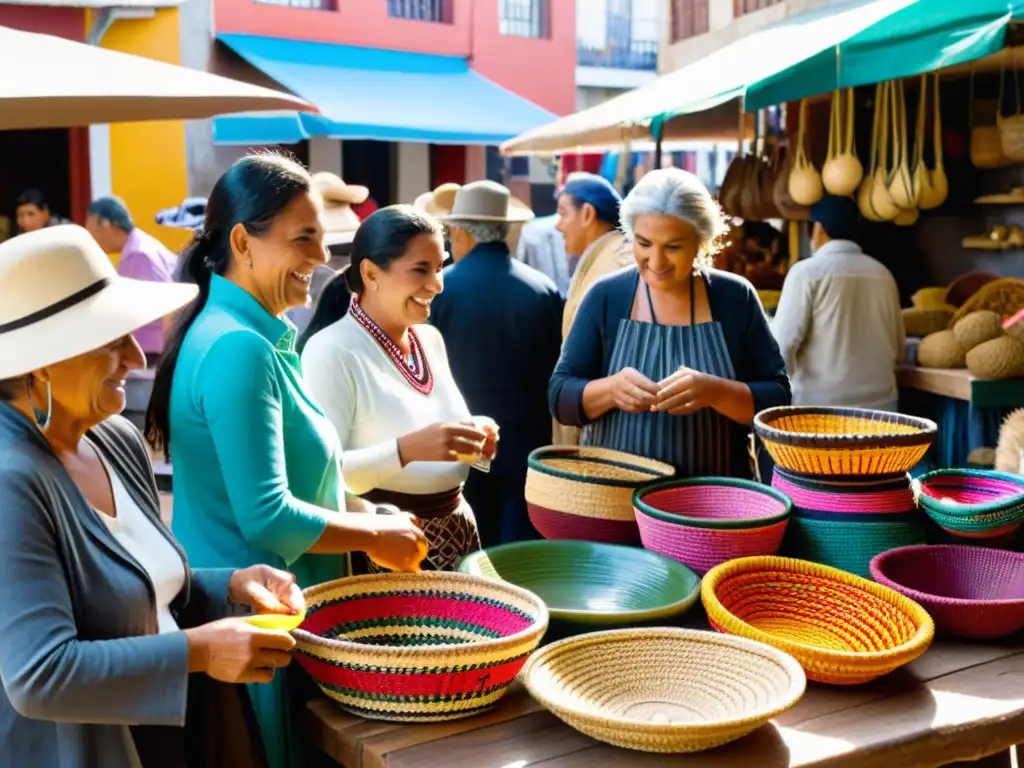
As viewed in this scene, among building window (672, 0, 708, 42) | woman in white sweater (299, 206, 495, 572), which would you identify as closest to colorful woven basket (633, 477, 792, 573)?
woman in white sweater (299, 206, 495, 572)

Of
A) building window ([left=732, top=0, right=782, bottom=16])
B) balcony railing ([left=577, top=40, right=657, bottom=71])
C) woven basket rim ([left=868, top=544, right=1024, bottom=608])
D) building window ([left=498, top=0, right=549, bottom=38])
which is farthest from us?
balcony railing ([left=577, top=40, right=657, bottom=71])

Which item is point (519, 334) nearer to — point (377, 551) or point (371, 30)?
point (377, 551)

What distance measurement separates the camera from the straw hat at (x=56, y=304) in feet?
4.68

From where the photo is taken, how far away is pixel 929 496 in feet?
7.39

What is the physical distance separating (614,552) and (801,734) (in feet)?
2.24

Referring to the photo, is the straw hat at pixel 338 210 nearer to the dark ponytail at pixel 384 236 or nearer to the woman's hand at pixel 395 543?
the dark ponytail at pixel 384 236

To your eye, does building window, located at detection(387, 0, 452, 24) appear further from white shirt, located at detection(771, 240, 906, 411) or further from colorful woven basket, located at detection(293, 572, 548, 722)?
colorful woven basket, located at detection(293, 572, 548, 722)

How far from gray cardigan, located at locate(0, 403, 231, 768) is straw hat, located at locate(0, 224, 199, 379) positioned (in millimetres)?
101

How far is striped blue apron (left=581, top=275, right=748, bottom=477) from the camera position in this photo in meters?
2.75

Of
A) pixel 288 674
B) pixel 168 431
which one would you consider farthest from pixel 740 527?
pixel 168 431

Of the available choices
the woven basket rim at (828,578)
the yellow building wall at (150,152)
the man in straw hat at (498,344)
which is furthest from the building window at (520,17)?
the woven basket rim at (828,578)

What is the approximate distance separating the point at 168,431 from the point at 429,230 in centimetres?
91

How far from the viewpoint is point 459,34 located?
44.5ft

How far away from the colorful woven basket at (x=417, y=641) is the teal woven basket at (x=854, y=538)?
70cm
